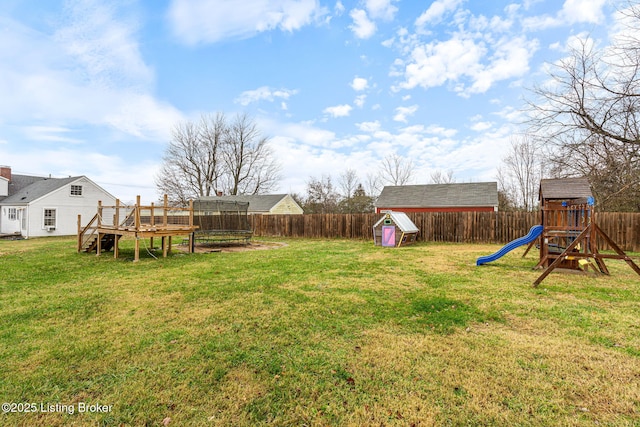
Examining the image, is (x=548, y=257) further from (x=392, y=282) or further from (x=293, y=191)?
(x=293, y=191)

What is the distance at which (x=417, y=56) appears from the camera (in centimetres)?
1101

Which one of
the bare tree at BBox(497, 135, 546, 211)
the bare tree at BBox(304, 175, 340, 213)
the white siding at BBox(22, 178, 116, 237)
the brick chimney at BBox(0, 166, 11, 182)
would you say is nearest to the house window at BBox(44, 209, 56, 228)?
the white siding at BBox(22, 178, 116, 237)

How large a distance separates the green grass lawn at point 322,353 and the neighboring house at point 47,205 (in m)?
19.0

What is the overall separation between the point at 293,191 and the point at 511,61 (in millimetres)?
34306

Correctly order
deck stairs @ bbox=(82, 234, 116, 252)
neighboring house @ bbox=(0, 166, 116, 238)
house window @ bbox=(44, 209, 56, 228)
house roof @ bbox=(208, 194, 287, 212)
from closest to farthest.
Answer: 1. deck stairs @ bbox=(82, 234, 116, 252)
2. neighboring house @ bbox=(0, 166, 116, 238)
3. house window @ bbox=(44, 209, 56, 228)
4. house roof @ bbox=(208, 194, 287, 212)

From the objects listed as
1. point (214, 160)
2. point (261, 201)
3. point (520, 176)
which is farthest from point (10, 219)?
point (520, 176)

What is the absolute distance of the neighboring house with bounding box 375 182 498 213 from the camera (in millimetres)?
19141

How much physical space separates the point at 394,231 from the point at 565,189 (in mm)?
6489

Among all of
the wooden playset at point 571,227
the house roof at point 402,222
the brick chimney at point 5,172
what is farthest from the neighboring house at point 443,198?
the brick chimney at point 5,172

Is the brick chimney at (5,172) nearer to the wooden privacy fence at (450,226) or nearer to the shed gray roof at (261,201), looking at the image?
the shed gray roof at (261,201)

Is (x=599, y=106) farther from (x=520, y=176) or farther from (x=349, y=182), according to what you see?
(x=349, y=182)

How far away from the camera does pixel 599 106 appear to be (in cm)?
691

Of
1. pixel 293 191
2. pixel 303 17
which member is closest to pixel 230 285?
pixel 303 17

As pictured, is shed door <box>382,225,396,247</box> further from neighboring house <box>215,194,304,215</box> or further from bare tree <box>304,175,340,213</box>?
bare tree <box>304,175,340,213</box>
